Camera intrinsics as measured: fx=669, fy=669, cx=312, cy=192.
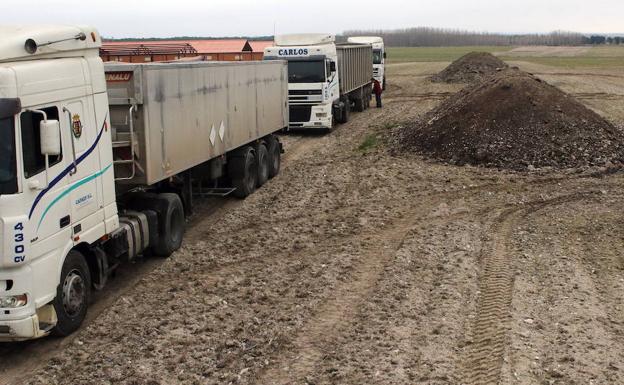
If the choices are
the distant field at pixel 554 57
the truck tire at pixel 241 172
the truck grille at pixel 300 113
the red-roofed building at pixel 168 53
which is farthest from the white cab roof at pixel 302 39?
the distant field at pixel 554 57

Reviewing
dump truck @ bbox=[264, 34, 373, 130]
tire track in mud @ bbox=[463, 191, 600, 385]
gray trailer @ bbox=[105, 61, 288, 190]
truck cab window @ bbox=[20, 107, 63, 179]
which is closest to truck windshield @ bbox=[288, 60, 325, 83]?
dump truck @ bbox=[264, 34, 373, 130]

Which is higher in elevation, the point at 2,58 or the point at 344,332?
the point at 2,58

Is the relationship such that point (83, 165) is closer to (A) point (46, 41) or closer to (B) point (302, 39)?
(A) point (46, 41)

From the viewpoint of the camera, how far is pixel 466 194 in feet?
45.0

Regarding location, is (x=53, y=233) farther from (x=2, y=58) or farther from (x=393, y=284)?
(x=393, y=284)

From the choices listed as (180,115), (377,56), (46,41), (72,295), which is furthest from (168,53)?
(377,56)

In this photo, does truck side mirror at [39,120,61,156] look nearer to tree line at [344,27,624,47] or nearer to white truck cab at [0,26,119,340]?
white truck cab at [0,26,119,340]

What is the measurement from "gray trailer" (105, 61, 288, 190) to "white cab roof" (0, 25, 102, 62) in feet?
3.72

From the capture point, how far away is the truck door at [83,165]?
7227mm

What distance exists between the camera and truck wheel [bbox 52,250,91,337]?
7059 millimetres

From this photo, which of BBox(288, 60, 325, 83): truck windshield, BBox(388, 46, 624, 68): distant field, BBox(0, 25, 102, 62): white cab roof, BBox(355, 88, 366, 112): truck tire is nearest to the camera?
BBox(0, 25, 102, 62): white cab roof

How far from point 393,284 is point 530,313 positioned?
1.77 meters

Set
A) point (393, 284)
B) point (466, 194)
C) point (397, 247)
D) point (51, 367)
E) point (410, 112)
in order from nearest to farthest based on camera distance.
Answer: point (51, 367) → point (393, 284) → point (397, 247) → point (466, 194) → point (410, 112)

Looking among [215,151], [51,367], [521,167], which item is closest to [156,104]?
[215,151]
